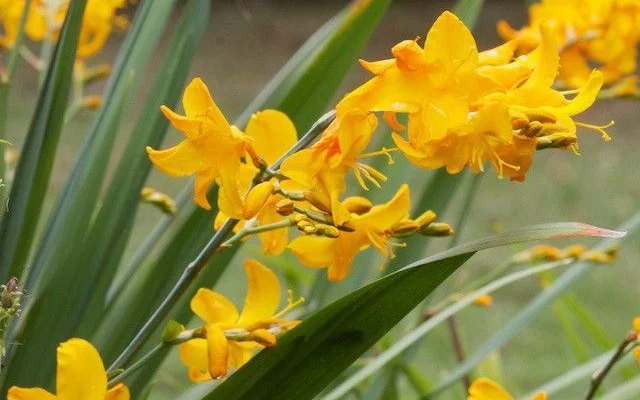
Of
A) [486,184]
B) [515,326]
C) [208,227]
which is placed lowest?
[486,184]

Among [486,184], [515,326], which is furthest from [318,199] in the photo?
[486,184]

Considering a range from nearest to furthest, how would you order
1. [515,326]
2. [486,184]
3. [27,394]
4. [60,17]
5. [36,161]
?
[27,394] < [36,161] < [515,326] < [60,17] < [486,184]

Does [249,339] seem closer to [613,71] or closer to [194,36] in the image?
[194,36]

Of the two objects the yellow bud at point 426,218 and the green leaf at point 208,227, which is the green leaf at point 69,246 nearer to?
the green leaf at point 208,227

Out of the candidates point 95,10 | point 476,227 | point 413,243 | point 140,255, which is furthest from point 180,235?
point 476,227

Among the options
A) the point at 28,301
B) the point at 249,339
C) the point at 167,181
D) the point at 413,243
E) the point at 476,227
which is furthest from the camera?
the point at 167,181

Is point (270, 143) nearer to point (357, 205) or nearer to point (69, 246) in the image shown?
point (357, 205)
